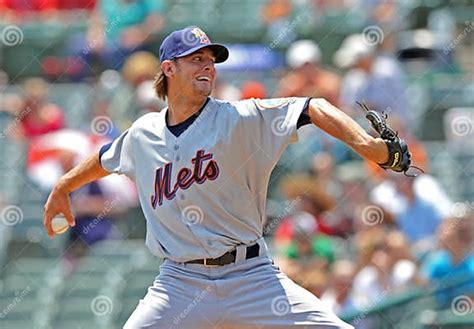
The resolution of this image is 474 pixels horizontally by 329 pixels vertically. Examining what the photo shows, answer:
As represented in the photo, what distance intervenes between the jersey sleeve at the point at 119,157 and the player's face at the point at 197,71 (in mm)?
405

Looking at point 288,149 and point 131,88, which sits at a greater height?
point 131,88

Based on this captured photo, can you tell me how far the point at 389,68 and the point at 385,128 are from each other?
4149mm

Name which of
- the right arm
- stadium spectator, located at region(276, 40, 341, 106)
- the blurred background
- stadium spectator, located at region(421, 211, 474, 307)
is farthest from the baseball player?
stadium spectator, located at region(276, 40, 341, 106)

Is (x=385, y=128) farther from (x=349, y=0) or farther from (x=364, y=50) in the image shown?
(x=349, y=0)

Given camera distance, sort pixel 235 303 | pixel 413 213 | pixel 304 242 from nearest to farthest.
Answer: pixel 235 303 → pixel 304 242 → pixel 413 213

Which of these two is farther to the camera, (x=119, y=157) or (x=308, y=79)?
(x=308, y=79)

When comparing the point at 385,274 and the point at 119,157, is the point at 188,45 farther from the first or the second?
the point at 385,274

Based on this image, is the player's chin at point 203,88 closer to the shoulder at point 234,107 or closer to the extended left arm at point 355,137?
the shoulder at point 234,107

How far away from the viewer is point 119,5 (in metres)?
10.2

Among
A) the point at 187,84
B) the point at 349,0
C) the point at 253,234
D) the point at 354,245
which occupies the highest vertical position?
the point at 349,0

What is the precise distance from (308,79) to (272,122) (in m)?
3.79

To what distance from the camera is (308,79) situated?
8812 mm

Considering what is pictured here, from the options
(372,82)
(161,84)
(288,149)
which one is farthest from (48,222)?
(372,82)

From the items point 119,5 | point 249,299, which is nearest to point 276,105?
point 249,299
